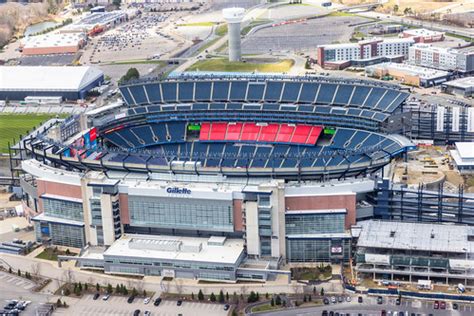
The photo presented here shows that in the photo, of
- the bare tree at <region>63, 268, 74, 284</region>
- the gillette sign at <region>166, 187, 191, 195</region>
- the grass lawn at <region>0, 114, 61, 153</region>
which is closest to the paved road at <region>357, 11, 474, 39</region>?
the grass lawn at <region>0, 114, 61, 153</region>

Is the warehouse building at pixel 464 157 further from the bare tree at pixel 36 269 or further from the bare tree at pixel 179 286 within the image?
the bare tree at pixel 36 269

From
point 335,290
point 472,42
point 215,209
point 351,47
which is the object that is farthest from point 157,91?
point 472,42

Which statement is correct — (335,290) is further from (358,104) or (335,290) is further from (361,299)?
(358,104)

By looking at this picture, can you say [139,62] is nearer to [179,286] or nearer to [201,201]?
[201,201]

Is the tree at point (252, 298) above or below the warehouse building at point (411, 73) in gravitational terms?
below

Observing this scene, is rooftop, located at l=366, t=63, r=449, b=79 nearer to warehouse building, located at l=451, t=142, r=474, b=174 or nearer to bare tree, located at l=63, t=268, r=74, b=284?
warehouse building, located at l=451, t=142, r=474, b=174

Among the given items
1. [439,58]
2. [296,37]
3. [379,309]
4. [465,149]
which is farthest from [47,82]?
[379,309]

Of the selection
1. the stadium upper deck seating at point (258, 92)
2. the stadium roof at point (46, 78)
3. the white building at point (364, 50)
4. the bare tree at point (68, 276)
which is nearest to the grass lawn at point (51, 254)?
the bare tree at point (68, 276)
